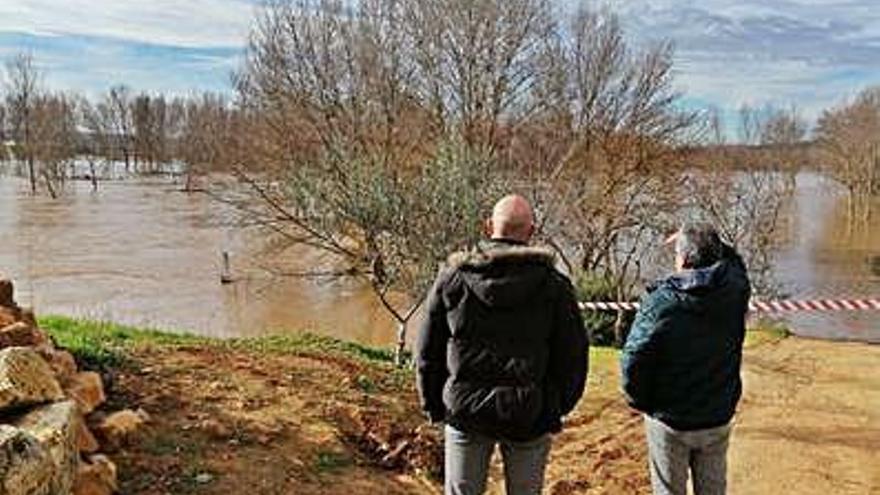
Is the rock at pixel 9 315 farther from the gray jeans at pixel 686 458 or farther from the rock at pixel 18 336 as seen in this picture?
the gray jeans at pixel 686 458

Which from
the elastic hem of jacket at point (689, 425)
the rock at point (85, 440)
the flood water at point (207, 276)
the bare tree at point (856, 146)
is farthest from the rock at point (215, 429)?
the bare tree at point (856, 146)

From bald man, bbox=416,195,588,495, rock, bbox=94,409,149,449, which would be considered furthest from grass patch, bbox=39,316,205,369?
bald man, bbox=416,195,588,495

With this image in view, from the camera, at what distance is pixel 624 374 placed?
4.09 meters

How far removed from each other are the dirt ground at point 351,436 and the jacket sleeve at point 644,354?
84.3 inches

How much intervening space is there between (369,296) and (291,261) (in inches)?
187

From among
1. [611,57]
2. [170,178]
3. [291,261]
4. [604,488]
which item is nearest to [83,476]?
[604,488]

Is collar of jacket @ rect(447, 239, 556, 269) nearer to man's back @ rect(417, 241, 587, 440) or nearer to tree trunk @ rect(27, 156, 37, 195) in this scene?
Answer: man's back @ rect(417, 241, 587, 440)

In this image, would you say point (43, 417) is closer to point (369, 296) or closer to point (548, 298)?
point (548, 298)

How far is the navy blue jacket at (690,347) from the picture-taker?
392 centimetres

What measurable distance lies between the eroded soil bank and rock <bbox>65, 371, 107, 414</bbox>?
0.95 feet

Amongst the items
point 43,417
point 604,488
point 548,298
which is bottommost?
point 604,488

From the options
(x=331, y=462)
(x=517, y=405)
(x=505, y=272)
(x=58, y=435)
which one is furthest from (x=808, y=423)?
(x=58, y=435)

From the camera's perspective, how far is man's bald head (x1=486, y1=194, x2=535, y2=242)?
361 centimetres

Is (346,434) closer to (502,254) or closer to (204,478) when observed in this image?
(204,478)
